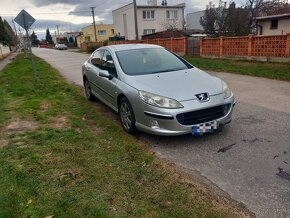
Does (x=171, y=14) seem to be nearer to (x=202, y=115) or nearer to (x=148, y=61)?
(x=148, y=61)

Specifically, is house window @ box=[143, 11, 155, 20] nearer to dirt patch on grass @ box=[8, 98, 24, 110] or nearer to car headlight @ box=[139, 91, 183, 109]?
dirt patch on grass @ box=[8, 98, 24, 110]

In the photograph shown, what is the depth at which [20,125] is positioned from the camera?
5629mm

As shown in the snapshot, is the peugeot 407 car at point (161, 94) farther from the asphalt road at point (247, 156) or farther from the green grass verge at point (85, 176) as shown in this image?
the green grass verge at point (85, 176)

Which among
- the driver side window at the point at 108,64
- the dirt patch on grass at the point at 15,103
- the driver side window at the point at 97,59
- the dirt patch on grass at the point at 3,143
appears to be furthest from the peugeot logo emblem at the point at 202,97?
the dirt patch on grass at the point at 15,103

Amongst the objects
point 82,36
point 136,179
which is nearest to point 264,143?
point 136,179

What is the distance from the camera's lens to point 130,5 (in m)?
44.1

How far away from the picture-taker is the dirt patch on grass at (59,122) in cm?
542

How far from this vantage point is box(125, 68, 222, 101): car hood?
430cm

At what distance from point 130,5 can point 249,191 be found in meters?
44.6

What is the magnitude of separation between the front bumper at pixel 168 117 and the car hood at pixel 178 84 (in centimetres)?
14

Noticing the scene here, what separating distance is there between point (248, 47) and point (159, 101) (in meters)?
12.6

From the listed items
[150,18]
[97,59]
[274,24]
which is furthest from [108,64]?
[150,18]

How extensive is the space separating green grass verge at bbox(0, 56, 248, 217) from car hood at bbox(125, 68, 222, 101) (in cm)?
92

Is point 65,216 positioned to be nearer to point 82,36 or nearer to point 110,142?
point 110,142
